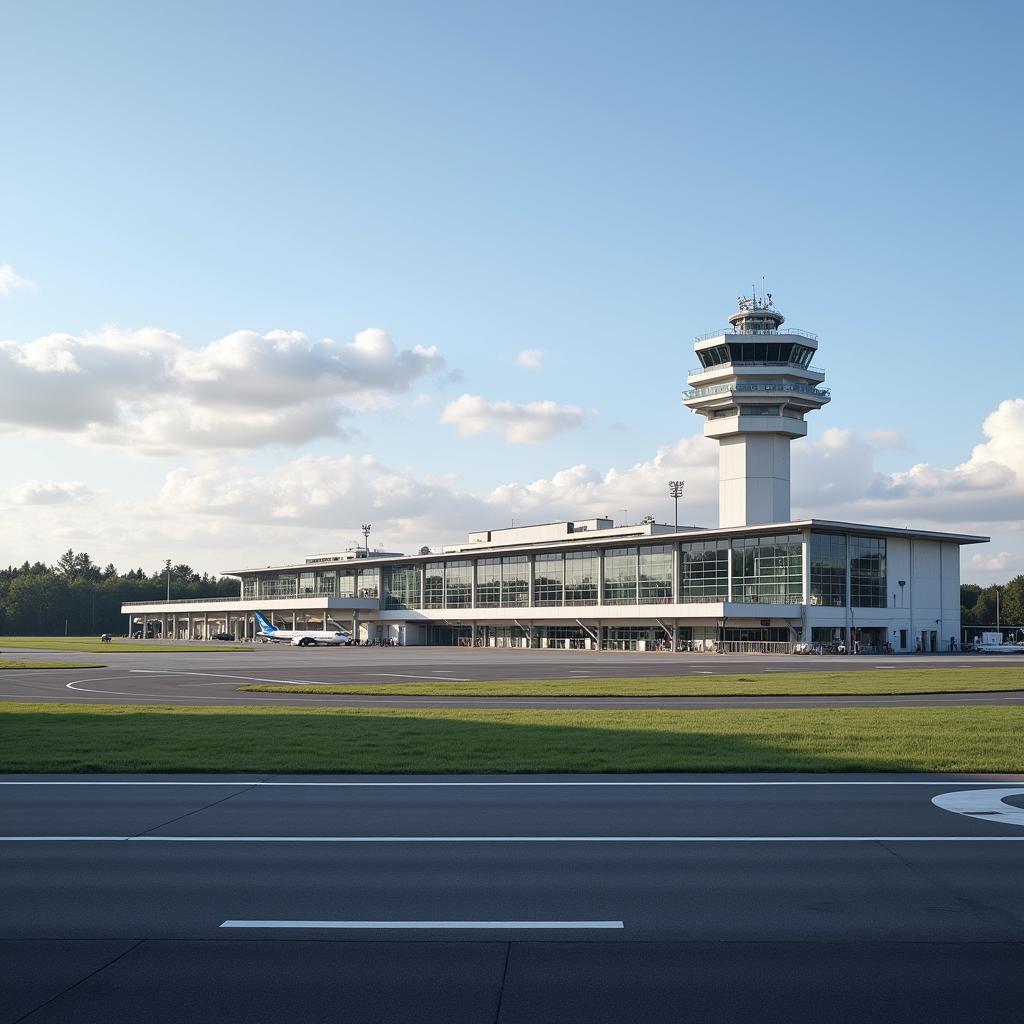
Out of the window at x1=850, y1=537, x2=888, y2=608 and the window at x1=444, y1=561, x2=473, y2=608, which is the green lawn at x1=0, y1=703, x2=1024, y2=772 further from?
the window at x1=444, y1=561, x2=473, y2=608

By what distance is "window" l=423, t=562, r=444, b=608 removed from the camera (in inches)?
5566

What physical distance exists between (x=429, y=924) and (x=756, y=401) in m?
104

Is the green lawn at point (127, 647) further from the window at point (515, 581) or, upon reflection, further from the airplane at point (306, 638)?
the window at point (515, 581)

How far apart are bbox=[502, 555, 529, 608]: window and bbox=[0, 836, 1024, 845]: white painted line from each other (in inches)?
4500

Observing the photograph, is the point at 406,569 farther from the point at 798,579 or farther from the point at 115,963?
the point at 115,963

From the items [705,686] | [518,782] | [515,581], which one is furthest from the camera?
[515,581]

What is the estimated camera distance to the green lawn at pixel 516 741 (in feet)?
63.3

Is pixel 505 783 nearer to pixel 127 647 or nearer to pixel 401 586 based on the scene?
pixel 127 647

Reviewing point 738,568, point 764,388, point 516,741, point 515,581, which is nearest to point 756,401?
point 764,388

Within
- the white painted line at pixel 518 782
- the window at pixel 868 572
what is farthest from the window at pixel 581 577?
the white painted line at pixel 518 782

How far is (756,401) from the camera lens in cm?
10794

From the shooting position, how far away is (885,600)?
329 feet

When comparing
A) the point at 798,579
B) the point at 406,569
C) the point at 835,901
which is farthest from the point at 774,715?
the point at 406,569

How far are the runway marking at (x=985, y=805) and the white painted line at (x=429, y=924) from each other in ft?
25.0
